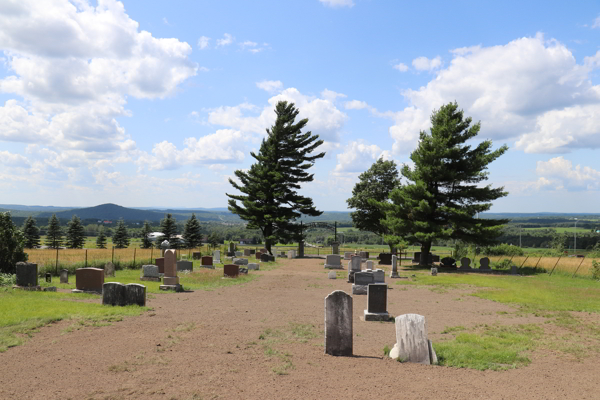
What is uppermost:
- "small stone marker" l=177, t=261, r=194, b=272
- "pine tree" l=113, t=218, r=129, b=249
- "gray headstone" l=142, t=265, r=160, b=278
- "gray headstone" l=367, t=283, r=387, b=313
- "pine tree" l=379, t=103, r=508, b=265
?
"pine tree" l=379, t=103, r=508, b=265

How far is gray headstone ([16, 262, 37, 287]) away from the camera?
15.6 meters

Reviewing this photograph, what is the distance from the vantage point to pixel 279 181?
45281mm

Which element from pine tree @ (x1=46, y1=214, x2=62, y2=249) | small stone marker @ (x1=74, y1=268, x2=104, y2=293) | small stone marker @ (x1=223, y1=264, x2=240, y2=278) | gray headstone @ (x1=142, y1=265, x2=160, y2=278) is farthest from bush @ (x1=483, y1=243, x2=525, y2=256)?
pine tree @ (x1=46, y1=214, x2=62, y2=249)

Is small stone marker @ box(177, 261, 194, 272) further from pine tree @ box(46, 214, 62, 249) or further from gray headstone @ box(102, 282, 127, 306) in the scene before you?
pine tree @ box(46, 214, 62, 249)

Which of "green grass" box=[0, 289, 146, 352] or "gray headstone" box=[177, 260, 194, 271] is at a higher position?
"green grass" box=[0, 289, 146, 352]

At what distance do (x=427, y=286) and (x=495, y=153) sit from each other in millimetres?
15561

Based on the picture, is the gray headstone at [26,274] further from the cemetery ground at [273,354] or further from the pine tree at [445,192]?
the pine tree at [445,192]

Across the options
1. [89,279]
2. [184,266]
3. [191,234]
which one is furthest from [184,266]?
[191,234]

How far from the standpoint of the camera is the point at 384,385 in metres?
6.34

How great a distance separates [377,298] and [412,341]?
15.3ft

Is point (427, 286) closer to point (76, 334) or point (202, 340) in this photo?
point (202, 340)

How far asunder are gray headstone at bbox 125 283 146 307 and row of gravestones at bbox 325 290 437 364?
7.24m

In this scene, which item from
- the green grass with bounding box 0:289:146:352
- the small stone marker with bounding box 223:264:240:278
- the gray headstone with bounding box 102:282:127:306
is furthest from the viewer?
the small stone marker with bounding box 223:264:240:278

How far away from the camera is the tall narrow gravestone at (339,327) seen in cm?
800
